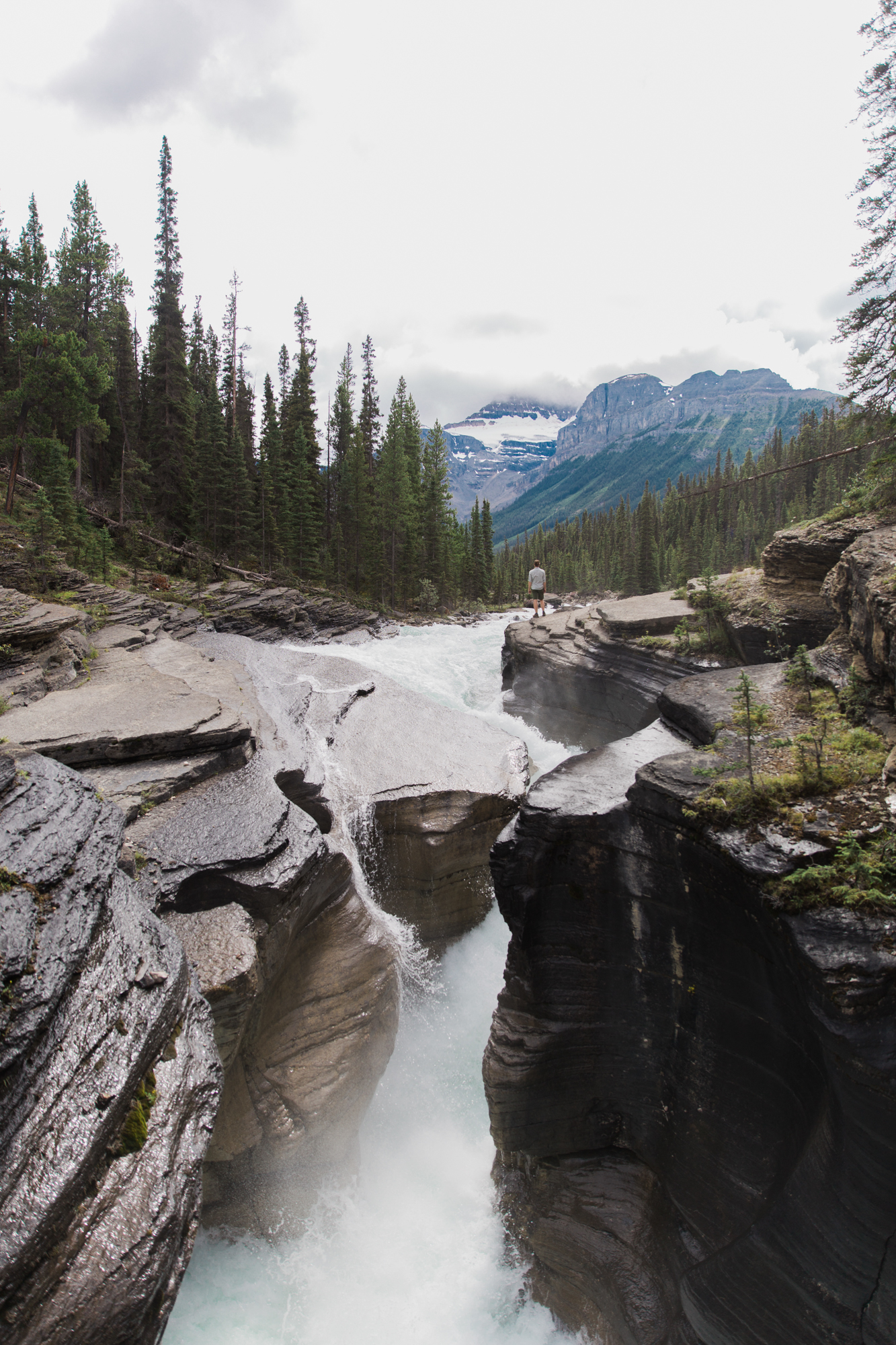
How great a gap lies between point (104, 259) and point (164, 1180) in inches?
1852

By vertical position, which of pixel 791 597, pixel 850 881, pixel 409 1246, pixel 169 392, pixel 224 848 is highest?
pixel 169 392

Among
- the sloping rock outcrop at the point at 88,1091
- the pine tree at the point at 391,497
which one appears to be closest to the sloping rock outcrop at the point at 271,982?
the sloping rock outcrop at the point at 88,1091

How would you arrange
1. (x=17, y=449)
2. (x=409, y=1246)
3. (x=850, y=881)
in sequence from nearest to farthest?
1. (x=850, y=881)
2. (x=409, y=1246)
3. (x=17, y=449)

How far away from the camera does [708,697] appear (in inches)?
320

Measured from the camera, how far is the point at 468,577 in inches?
2493

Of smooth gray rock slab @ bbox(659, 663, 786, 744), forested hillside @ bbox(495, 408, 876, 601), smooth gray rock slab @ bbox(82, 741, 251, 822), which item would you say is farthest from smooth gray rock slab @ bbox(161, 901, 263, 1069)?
forested hillside @ bbox(495, 408, 876, 601)

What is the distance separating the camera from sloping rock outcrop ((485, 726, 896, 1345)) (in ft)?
12.4

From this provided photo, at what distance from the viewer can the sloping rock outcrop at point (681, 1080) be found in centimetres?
378

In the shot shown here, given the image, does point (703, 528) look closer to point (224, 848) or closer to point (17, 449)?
point (17, 449)

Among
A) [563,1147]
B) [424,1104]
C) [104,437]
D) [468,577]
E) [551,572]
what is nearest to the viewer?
[563,1147]

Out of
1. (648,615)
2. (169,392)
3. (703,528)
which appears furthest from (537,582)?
(703,528)

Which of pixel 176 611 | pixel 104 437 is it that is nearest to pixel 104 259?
pixel 104 437

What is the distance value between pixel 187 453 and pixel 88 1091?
41.2 metres

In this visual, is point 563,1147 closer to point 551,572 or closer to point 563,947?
point 563,947
